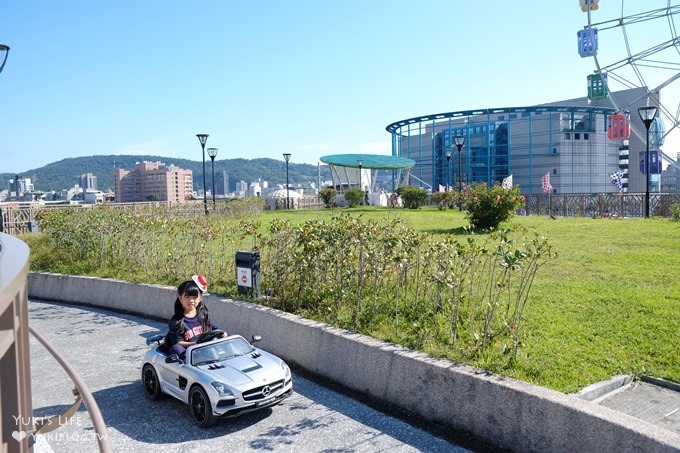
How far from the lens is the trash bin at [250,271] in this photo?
819 cm

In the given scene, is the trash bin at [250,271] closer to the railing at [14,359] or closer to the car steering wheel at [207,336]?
the car steering wheel at [207,336]

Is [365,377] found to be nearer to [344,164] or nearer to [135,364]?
[135,364]

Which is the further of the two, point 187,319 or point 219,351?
point 187,319

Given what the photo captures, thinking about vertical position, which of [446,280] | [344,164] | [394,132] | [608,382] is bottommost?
[608,382]

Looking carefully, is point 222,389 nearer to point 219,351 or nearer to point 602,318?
point 219,351

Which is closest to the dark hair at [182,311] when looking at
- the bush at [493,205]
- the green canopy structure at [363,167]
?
the bush at [493,205]

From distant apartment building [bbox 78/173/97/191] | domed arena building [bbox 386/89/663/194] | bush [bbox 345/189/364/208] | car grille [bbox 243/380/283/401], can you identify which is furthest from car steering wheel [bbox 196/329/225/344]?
distant apartment building [bbox 78/173/97/191]

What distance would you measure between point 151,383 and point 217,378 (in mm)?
1204

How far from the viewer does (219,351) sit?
568cm

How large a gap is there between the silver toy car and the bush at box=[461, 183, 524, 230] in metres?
11.4

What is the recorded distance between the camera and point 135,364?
7.16 meters

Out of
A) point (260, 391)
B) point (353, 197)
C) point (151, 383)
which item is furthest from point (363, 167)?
point (260, 391)

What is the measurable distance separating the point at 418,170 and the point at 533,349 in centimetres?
7282

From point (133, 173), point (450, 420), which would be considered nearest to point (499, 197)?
point (450, 420)
